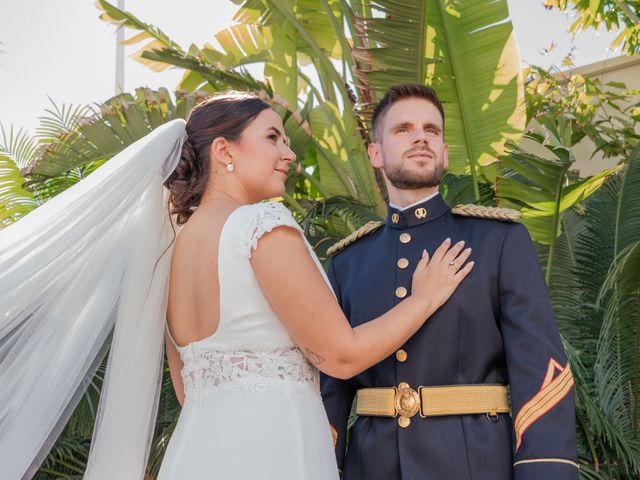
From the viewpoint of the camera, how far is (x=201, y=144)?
2.58 m

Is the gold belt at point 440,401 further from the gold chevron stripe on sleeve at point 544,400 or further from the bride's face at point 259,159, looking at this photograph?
the bride's face at point 259,159

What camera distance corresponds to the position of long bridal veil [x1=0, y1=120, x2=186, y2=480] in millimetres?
2238

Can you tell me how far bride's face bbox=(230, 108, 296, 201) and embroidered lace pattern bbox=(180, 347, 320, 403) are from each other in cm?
49

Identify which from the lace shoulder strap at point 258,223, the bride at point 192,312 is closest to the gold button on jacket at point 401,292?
the bride at point 192,312

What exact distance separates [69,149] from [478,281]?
14.3ft

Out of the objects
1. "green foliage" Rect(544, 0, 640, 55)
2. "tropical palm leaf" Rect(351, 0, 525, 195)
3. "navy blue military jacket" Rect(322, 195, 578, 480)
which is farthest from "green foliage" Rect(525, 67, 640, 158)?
"navy blue military jacket" Rect(322, 195, 578, 480)

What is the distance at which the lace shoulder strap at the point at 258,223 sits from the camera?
91.2 inches

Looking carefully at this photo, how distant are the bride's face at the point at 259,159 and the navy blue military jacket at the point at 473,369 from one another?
46 cm

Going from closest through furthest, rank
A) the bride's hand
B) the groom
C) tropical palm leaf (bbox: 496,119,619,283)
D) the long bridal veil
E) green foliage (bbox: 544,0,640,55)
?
the long bridal veil, the groom, the bride's hand, tropical palm leaf (bbox: 496,119,619,283), green foliage (bbox: 544,0,640,55)

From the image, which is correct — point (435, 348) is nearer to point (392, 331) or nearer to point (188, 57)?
point (392, 331)

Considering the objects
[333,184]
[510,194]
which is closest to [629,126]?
[333,184]

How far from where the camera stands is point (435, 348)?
252cm

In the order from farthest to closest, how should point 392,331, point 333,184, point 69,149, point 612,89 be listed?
1. point 612,89
2. point 333,184
3. point 69,149
4. point 392,331

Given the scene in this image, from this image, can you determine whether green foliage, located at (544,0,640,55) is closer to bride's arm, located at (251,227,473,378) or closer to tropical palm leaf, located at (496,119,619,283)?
tropical palm leaf, located at (496,119,619,283)
